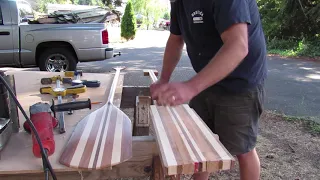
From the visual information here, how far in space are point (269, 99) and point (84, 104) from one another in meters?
4.85

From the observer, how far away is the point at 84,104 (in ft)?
5.66

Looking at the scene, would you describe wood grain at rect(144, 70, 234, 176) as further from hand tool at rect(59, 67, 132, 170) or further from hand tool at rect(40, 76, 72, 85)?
hand tool at rect(40, 76, 72, 85)

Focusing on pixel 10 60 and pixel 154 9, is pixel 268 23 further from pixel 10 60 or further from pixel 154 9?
pixel 154 9

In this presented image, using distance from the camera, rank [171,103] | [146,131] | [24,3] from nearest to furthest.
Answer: [171,103] → [146,131] → [24,3]

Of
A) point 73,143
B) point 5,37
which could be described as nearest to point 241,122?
point 73,143

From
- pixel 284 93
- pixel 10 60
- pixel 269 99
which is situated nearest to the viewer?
pixel 269 99

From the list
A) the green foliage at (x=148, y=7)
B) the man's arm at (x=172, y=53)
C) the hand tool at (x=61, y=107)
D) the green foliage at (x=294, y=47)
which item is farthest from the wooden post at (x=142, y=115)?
the green foliage at (x=148, y=7)

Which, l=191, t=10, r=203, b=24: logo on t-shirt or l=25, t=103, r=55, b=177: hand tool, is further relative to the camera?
l=191, t=10, r=203, b=24: logo on t-shirt

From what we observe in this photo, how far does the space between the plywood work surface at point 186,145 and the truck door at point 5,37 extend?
647cm

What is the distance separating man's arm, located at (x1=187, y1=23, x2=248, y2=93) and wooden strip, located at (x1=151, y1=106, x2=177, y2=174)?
0.82ft

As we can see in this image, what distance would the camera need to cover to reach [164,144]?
4.12ft

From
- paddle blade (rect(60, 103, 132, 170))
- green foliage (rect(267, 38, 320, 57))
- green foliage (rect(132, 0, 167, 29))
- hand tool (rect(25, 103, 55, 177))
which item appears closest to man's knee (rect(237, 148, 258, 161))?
paddle blade (rect(60, 103, 132, 170))

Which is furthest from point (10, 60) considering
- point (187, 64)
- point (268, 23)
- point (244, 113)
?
point (268, 23)

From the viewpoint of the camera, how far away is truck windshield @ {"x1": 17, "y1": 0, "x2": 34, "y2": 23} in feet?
24.8
